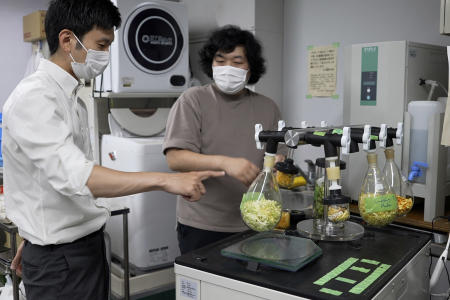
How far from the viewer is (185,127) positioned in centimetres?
171

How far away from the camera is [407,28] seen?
97.9 inches

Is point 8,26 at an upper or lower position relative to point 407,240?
upper

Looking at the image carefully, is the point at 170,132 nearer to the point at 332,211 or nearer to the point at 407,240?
the point at 332,211

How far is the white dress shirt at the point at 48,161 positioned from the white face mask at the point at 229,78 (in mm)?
558

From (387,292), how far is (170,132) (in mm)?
959

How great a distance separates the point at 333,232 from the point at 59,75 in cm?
94

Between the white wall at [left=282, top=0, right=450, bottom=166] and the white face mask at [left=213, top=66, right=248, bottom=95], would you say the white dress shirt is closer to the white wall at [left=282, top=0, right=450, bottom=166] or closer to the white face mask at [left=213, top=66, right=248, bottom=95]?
the white face mask at [left=213, top=66, right=248, bottom=95]

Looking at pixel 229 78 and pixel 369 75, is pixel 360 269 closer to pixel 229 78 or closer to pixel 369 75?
pixel 229 78

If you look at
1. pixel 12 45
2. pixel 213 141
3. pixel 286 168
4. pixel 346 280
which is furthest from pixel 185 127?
pixel 12 45

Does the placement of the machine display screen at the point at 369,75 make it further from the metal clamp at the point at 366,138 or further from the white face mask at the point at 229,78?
the metal clamp at the point at 366,138

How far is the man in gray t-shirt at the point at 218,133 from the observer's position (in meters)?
1.72

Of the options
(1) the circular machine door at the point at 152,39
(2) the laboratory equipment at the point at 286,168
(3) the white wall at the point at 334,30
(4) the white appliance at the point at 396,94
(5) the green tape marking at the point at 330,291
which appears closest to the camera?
(5) the green tape marking at the point at 330,291

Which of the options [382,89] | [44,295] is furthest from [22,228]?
[382,89]

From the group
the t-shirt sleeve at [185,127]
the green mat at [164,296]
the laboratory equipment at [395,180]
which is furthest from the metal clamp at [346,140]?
the green mat at [164,296]
